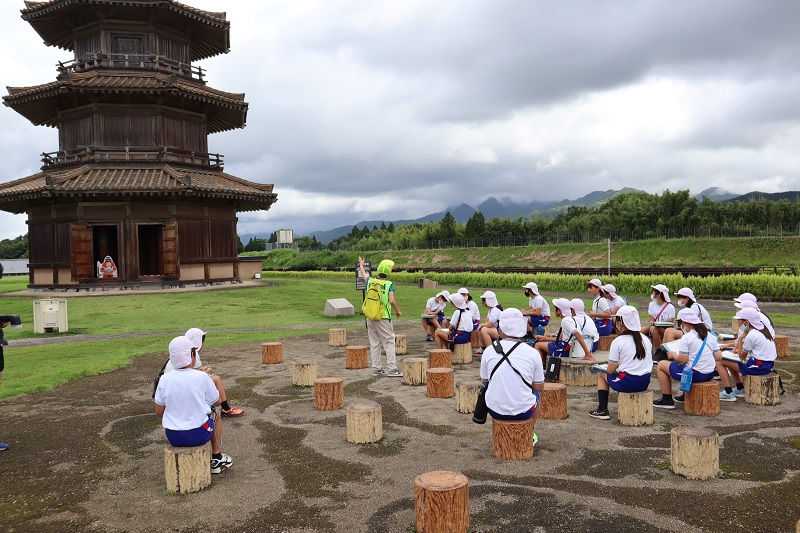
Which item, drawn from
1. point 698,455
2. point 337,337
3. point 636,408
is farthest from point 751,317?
point 337,337

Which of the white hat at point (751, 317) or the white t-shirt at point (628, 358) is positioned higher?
the white hat at point (751, 317)

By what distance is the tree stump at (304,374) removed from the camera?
11.0 meters

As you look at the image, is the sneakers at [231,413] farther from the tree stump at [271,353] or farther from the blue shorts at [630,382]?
the blue shorts at [630,382]

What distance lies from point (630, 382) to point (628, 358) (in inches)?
14.4

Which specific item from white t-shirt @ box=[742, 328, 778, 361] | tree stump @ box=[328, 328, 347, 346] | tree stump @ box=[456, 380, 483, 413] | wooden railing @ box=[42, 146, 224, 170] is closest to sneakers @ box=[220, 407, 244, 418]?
tree stump @ box=[456, 380, 483, 413]

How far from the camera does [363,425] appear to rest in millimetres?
7492

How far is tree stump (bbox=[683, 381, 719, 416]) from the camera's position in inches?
332

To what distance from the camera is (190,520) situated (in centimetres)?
539

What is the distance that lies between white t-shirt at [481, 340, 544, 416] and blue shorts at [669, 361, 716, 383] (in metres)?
3.37

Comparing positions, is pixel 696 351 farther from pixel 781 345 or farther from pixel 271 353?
pixel 271 353

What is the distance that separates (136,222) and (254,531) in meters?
26.5

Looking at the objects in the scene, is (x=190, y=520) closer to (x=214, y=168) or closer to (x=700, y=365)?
(x=700, y=365)

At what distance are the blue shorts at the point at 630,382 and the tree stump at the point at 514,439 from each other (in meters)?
2.12

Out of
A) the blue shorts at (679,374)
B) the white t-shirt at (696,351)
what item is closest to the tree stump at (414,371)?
the blue shorts at (679,374)
